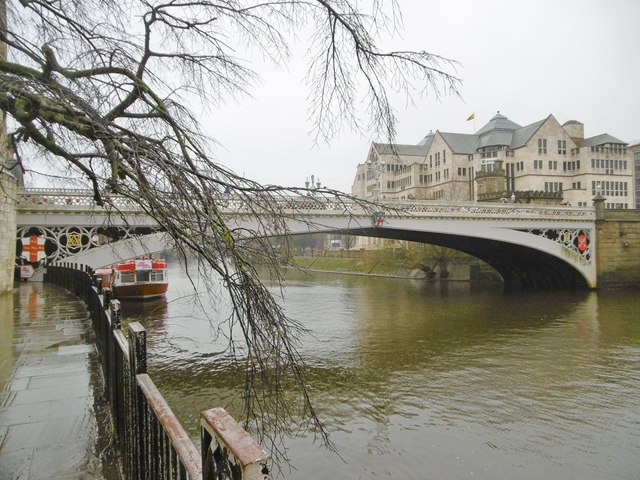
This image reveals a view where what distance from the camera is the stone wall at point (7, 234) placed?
14.1 m

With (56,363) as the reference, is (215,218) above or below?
above

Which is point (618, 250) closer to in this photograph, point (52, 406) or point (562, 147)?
point (562, 147)

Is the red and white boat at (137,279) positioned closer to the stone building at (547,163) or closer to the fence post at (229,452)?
the fence post at (229,452)

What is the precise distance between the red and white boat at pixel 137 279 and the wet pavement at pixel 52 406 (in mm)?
15536

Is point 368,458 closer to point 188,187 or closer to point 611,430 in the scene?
point 611,430

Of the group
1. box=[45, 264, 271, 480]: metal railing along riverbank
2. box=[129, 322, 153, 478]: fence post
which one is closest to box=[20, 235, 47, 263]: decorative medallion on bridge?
box=[45, 264, 271, 480]: metal railing along riverbank

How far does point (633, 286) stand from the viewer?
A: 91.7ft

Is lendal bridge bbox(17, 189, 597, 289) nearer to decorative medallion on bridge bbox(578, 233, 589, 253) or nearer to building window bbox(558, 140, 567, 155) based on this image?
decorative medallion on bridge bbox(578, 233, 589, 253)

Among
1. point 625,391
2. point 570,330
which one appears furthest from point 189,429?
point 570,330

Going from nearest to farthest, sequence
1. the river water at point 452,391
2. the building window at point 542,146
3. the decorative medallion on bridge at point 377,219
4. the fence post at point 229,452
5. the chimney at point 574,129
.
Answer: the fence post at point 229,452 → the decorative medallion on bridge at point 377,219 → the river water at point 452,391 → the building window at point 542,146 → the chimney at point 574,129

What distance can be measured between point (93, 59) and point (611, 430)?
8176 millimetres

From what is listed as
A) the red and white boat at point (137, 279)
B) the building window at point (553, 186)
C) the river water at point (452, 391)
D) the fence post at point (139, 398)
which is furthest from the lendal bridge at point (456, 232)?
the building window at point (553, 186)

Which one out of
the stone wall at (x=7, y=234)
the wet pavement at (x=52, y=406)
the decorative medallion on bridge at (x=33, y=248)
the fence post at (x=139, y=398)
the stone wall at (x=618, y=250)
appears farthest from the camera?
the stone wall at (x=618, y=250)

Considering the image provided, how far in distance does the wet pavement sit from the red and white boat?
15.5m
